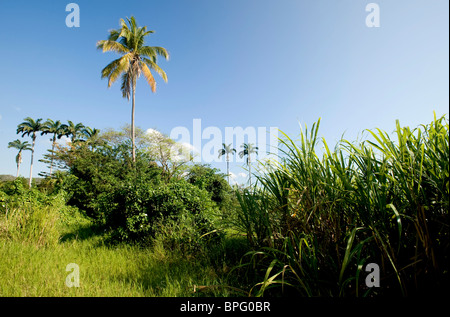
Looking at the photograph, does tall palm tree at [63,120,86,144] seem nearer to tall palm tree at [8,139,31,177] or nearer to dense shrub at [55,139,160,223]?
tall palm tree at [8,139,31,177]

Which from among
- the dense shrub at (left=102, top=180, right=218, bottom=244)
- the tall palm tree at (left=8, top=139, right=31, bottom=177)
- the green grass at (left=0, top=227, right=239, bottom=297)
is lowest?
the green grass at (left=0, top=227, right=239, bottom=297)

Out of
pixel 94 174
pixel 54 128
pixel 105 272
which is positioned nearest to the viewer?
pixel 105 272

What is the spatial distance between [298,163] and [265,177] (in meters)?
0.48

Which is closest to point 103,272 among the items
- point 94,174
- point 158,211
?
point 158,211

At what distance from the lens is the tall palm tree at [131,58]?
15648 millimetres

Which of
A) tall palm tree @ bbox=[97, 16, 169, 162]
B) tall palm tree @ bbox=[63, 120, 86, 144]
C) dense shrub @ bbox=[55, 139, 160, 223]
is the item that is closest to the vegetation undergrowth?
dense shrub @ bbox=[55, 139, 160, 223]

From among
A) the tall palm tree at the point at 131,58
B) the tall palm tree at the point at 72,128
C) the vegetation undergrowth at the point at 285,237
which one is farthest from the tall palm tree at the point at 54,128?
the vegetation undergrowth at the point at 285,237

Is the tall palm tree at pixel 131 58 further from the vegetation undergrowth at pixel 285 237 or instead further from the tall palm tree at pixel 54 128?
the tall palm tree at pixel 54 128

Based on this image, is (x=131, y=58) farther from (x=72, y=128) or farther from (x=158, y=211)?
(x=72, y=128)

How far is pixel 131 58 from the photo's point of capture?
1598cm

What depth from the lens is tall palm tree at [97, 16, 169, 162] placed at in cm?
1565

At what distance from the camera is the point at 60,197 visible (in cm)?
746
